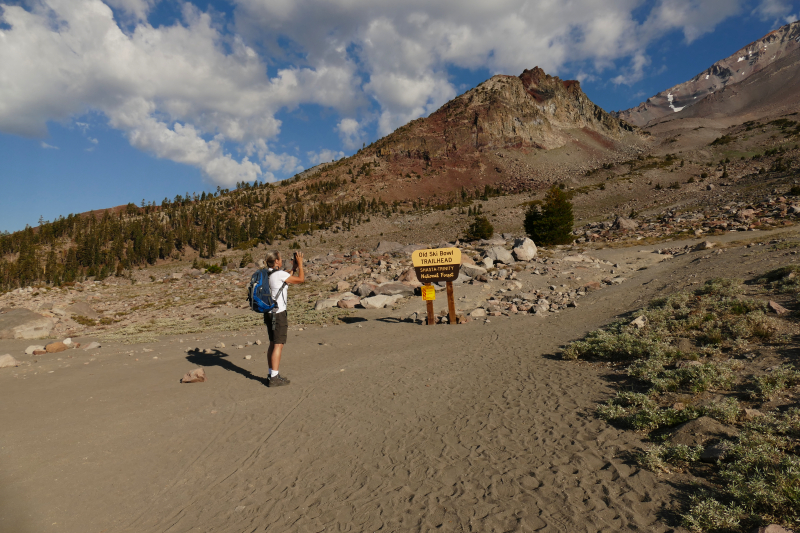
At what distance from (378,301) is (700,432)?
11.8 meters

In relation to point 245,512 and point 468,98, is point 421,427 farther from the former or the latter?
point 468,98

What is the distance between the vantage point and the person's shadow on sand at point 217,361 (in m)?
7.62

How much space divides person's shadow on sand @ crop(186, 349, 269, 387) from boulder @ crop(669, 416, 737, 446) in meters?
6.48

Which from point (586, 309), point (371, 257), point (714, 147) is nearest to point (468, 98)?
point (714, 147)

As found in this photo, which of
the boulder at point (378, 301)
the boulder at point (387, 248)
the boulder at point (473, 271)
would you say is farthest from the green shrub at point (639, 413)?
the boulder at point (387, 248)

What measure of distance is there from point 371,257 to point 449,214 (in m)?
31.3

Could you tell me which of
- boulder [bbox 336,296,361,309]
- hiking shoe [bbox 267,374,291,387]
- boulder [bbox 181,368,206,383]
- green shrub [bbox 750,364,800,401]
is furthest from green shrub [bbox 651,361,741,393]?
boulder [bbox 336,296,361,309]

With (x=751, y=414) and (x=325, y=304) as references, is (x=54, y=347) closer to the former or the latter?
(x=325, y=304)

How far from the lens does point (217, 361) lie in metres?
8.69

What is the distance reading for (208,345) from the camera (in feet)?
33.7

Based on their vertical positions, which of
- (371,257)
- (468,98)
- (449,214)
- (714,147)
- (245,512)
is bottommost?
(245,512)

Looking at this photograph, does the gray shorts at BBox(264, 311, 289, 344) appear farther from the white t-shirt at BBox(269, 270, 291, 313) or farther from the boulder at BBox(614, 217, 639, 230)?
the boulder at BBox(614, 217, 639, 230)

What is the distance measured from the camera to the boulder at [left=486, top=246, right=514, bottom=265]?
19.9 m

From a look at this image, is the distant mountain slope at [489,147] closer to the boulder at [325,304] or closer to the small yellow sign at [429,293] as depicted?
the boulder at [325,304]
